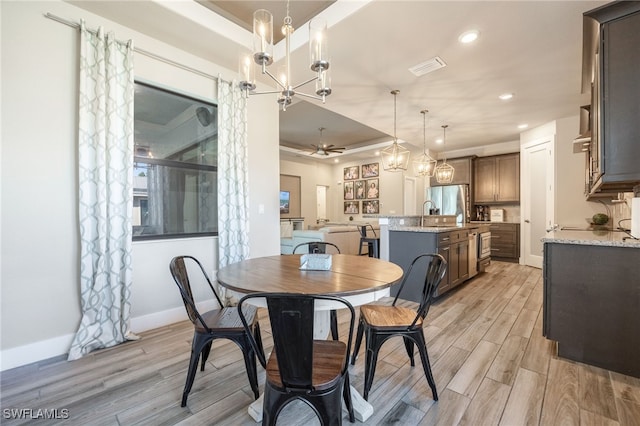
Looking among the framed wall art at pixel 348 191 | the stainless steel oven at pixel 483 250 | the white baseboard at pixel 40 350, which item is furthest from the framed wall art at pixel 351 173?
the white baseboard at pixel 40 350

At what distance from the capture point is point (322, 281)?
4.76 feet

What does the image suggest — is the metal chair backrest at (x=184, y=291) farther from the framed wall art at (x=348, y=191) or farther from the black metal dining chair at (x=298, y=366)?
the framed wall art at (x=348, y=191)

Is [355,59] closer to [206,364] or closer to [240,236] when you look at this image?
[240,236]

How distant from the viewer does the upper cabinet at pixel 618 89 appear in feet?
5.68

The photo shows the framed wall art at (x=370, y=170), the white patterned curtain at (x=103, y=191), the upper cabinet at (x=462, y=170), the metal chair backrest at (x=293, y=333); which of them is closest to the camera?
the metal chair backrest at (x=293, y=333)

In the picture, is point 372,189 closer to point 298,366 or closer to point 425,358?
point 425,358

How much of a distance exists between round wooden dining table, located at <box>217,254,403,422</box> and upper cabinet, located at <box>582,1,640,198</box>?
1.65 meters

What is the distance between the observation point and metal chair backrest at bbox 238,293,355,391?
39.4 inches

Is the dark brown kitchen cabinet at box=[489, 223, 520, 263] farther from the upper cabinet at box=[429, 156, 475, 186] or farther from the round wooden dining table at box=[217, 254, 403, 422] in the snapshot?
the round wooden dining table at box=[217, 254, 403, 422]

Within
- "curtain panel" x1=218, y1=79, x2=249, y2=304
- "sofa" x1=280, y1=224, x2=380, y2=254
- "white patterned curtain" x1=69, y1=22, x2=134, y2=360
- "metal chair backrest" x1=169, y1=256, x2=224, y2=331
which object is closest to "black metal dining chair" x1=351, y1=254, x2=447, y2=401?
"metal chair backrest" x1=169, y1=256, x2=224, y2=331

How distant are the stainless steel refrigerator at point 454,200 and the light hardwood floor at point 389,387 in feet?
14.7

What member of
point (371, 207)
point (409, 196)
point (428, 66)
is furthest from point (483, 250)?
point (371, 207)

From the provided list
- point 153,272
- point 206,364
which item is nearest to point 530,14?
point 206,364

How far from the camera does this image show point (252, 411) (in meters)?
1.50
